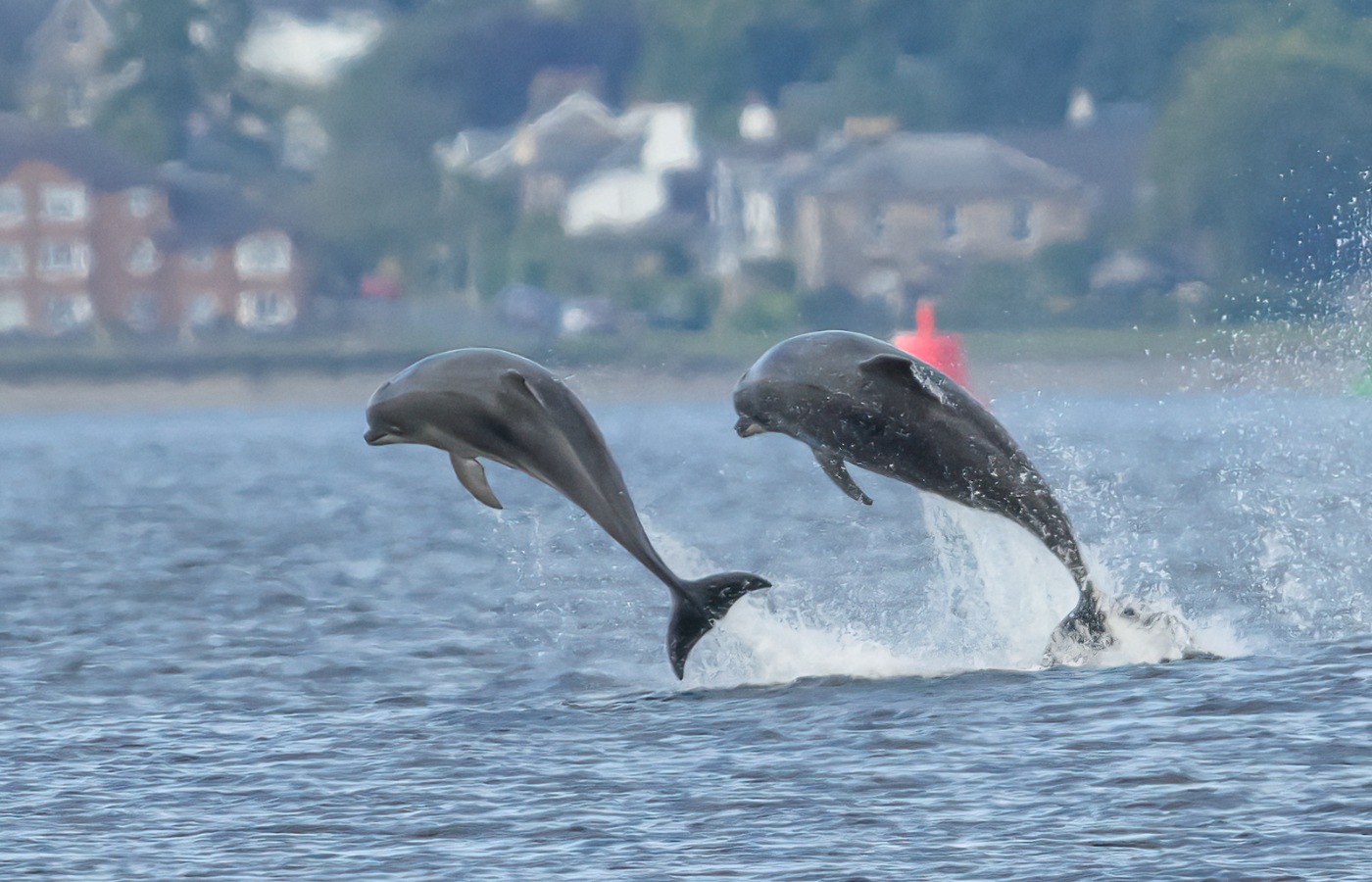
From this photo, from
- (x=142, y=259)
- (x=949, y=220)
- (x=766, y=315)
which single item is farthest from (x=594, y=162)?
(x=766, y=315)

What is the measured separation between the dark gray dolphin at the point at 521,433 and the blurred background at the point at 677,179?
7720 cm

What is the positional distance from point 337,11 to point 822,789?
585ft

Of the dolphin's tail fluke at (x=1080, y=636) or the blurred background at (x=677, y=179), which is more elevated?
the blurred background at (x=677, y=179)

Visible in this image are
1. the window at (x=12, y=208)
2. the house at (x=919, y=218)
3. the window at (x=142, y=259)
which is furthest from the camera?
the window at (x=12, y=208)

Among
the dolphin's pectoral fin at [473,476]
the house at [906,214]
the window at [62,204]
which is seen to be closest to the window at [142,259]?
the window at [62,204]

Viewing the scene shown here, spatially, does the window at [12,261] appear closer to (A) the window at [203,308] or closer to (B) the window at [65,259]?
(B) the window at [65,259]

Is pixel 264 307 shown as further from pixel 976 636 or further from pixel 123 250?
pixel 976 636

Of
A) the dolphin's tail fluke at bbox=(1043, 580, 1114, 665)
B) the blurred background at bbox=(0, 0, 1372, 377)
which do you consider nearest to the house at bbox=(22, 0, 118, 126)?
the blurred background at bbox=(0, 0, 1372, 377)

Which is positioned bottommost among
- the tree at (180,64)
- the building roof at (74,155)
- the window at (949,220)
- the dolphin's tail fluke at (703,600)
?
the dolphin's tail fluke at (703,600)

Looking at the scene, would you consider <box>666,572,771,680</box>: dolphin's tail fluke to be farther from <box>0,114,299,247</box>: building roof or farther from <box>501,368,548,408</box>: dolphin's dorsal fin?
<box>0,114,299,247</box>: building roof

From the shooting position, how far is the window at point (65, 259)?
11938 centimetres

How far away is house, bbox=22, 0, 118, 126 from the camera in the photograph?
136875 millimetres

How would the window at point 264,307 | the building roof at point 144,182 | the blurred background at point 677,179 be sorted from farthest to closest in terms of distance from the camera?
the building roof at point 144,182 < the window at point 264,307 < the blurred background at point 677,179

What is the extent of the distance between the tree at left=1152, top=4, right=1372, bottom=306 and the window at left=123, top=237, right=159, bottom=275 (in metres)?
49.2
